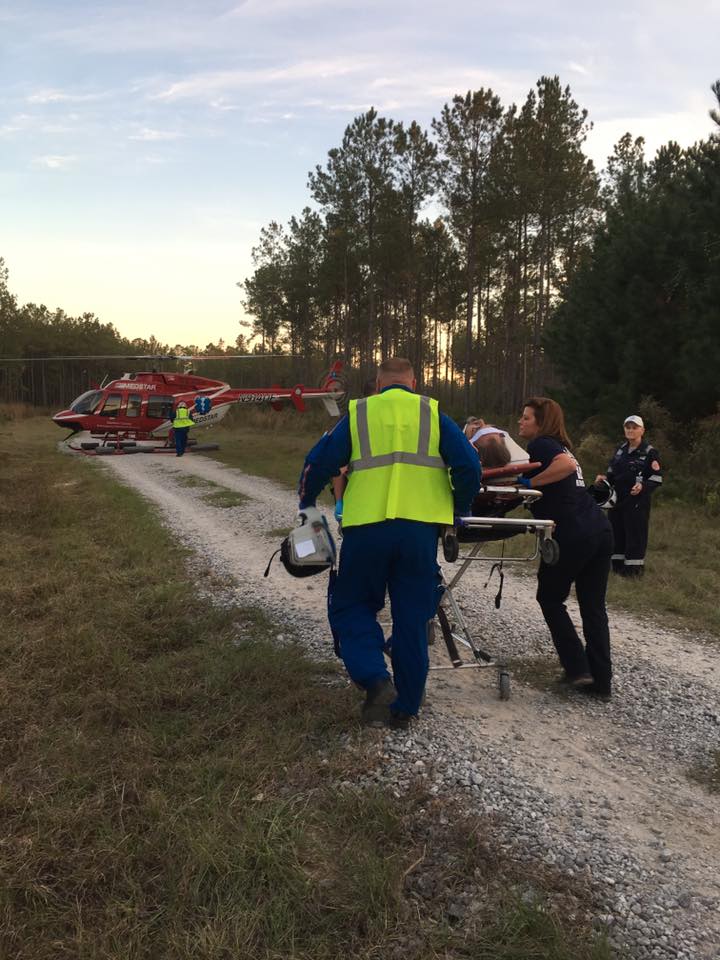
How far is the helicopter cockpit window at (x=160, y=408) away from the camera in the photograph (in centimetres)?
2186

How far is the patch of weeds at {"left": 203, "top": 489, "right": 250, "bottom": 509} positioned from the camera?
1203cm

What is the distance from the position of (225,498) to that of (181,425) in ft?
30.5

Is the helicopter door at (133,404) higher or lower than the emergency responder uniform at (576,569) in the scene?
higher

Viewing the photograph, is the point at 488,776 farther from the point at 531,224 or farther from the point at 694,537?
the point at 531,224

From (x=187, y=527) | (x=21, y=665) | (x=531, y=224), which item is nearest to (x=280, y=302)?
(x=531, y=224)

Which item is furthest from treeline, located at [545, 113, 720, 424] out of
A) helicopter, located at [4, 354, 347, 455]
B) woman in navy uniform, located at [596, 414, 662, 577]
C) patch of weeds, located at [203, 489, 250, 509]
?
helicopter, located at [4, 354, 347, 455]

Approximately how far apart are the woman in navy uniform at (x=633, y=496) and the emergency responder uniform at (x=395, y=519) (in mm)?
4320

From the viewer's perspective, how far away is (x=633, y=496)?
289 inches

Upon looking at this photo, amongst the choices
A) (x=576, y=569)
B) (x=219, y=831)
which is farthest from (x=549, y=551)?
(x=219, y=831)

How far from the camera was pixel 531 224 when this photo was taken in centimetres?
2917

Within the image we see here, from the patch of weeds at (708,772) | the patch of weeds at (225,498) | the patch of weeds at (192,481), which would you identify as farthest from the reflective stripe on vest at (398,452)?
the patch of weeds at (192,481)

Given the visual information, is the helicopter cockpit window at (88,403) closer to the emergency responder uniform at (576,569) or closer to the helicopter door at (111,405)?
the helicopter door at (111,405)

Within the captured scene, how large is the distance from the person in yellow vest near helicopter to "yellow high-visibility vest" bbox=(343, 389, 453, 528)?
18498 mm

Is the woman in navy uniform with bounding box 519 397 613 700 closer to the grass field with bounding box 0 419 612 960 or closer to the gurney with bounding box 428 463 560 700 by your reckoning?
the gurney with bounding box 428 463 560 700
